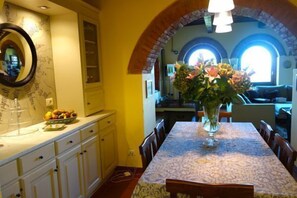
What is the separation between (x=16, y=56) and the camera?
2270mm

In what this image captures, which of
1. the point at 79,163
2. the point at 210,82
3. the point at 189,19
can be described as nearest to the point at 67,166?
the point at 79,163

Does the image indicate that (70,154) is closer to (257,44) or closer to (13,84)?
(13,84)

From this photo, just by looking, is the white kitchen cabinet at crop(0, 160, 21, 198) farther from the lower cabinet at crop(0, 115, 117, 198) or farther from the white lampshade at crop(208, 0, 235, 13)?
the white lampshade at crop(208, 0, 235, 13)

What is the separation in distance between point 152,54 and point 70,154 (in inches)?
69.0

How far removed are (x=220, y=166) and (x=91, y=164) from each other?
1.62 meters

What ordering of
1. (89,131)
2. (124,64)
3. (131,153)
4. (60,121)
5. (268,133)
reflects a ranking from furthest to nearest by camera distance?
(131,153) → (124,64) → (89,131) → (60,121) → (268,133)

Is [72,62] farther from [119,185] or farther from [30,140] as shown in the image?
[119,185]

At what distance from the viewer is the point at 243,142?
6.42ft

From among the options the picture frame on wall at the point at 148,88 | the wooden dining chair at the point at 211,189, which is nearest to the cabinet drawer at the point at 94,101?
the picture frame on wall at the point at 148,88

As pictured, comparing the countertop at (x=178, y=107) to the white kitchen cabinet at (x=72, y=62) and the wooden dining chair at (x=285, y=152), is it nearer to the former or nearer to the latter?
the white kitchen cabinet at (x=72, y=62)

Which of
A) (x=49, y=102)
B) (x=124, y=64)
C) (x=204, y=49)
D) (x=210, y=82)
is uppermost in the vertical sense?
(x=204, y=49)

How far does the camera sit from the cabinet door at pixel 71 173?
2.12 metres

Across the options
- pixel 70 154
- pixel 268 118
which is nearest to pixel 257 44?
pixel 268 118

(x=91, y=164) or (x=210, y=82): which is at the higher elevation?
(x=210, y=82)
